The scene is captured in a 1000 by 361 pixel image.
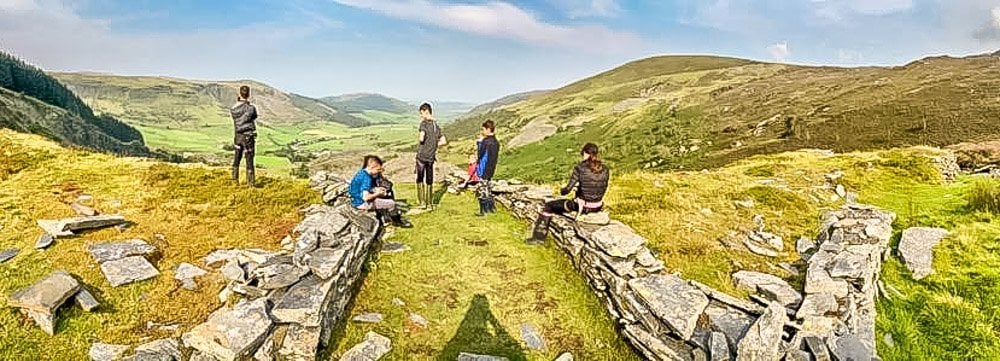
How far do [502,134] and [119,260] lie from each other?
8477 centimetres

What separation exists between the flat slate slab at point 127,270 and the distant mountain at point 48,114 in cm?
1844

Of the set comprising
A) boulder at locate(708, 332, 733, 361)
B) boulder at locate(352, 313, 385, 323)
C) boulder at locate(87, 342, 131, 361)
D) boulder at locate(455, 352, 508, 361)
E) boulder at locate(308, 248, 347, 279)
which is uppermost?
boulder at locate(308, 248, 347, 279)

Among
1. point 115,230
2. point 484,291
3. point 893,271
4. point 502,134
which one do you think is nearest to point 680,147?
point 893,271

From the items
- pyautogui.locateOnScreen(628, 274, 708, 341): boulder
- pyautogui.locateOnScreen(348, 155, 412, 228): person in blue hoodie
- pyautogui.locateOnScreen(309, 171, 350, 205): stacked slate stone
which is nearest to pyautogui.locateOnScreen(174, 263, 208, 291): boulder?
pyautogui.locateOnScreen(348, 155, 412, 228): person in blue hoodie

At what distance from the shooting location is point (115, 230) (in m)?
9.98

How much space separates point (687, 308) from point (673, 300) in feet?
0.94

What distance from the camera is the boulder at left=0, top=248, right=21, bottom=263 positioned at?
27.6 ft

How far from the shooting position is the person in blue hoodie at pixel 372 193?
455 inches

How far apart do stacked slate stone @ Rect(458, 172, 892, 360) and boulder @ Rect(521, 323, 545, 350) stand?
4.48ft

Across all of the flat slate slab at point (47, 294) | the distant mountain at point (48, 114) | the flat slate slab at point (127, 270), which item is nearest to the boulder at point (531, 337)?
the flat slate slab at point (127, 270)

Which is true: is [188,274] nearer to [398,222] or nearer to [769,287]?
[398,222]

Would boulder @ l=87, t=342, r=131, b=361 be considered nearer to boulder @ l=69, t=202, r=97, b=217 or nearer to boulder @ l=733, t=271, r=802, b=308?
boulder @ l=69, t=202, r=97, b=217

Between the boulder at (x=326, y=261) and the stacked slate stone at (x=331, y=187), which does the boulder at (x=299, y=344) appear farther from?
the stacked slate stone at (x=331, y=187)

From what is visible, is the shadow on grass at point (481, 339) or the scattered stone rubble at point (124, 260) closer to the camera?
the shadow on grass at point (481, 339)
